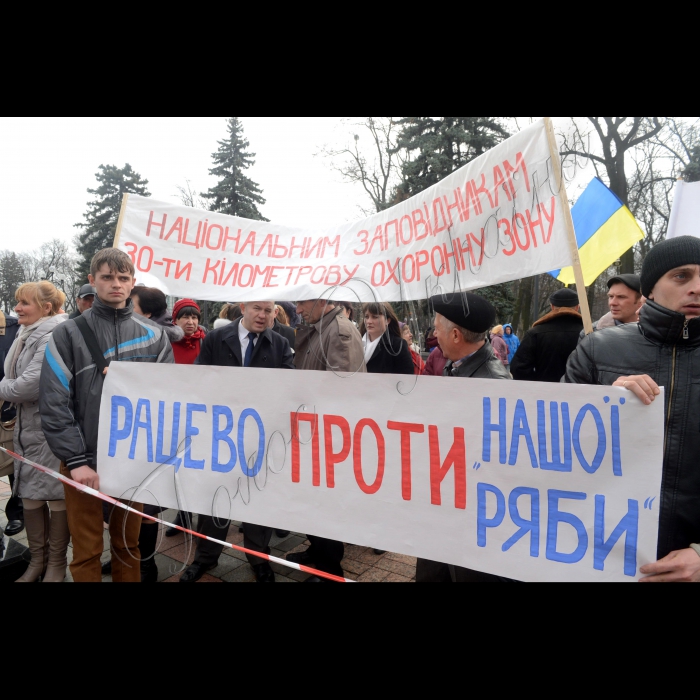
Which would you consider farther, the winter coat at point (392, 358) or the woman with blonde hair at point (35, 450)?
the winter coat at point (392, 358)

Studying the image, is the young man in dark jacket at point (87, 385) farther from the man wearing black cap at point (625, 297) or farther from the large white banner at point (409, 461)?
the man wearing black cap at point (625, 297)

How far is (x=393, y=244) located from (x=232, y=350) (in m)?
1.44

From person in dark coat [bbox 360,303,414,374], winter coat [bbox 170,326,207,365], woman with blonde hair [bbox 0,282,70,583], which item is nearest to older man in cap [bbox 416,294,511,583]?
person in dark coat [bbox 360,303,414,374]

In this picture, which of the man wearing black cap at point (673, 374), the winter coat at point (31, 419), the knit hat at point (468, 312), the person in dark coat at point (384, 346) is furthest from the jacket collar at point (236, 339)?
the man wearing black cap at point (673, 374)

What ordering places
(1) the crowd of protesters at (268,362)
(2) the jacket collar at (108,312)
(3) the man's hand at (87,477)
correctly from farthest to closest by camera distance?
(2) the jacket collar at (108,312), (3) the man's hand at (87,477), (1) the crowd of protesters at (268,362)

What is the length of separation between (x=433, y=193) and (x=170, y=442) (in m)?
1.81

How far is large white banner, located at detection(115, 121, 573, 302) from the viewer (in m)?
2.12

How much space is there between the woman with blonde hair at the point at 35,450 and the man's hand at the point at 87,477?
78 cm

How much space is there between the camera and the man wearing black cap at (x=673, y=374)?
151 cm

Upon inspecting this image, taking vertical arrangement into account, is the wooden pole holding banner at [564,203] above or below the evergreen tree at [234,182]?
below

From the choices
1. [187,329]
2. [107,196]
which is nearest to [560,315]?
[187,329]

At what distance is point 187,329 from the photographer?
4.04m

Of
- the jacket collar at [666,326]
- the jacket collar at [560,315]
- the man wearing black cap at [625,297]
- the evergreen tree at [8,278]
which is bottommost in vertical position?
the jacket collar at [666,326]

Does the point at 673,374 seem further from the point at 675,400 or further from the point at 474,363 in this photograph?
the point at 474,363
